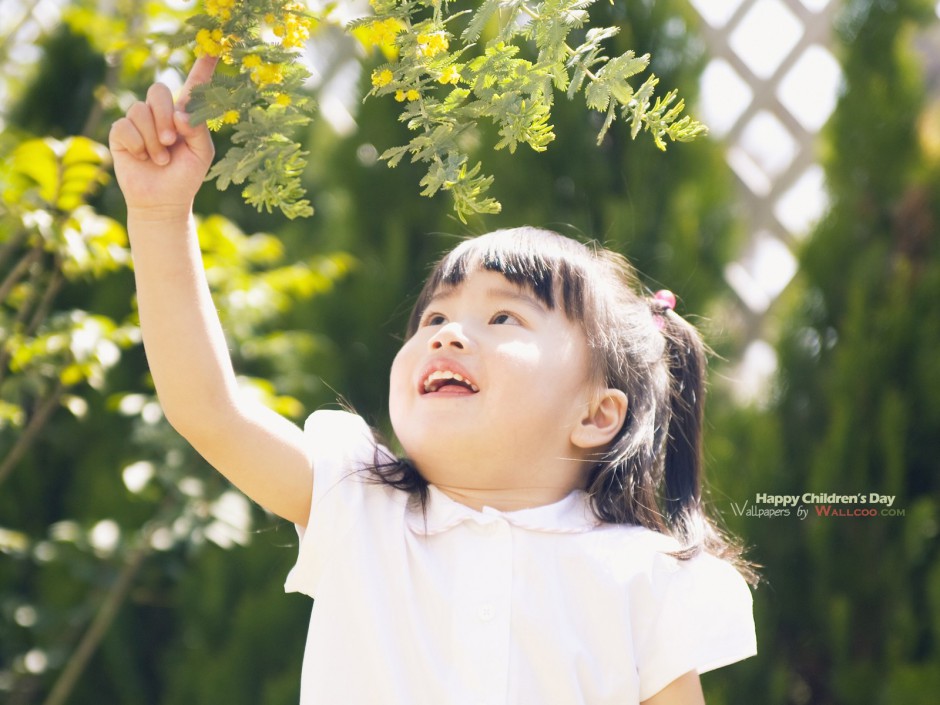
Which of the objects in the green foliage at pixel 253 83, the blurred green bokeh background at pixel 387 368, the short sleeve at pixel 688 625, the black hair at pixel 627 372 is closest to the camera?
the green foliage at pixel 253 83

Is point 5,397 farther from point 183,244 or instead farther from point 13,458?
point 183,244

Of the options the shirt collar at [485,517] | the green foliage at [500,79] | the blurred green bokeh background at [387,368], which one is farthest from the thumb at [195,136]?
the blurred green bokeh background at [387,368]

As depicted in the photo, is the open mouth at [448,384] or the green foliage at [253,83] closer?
the green foliage at [253,83]

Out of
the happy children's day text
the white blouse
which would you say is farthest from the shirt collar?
the happy children's day text

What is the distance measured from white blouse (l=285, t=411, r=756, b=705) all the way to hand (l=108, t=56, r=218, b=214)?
32 centimetres

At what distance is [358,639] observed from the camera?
3.70 feet

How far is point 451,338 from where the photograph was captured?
3.87 feet

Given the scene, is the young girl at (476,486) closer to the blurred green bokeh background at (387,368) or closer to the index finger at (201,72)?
the index finger at (201,72)

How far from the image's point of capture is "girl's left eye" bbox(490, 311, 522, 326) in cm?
122

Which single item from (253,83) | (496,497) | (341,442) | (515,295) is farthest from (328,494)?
(253,83)

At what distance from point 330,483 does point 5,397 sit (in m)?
0.99

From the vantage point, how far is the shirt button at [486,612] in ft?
3.66

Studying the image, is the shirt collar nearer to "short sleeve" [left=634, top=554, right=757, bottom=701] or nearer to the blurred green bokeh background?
"short sleeve" [left=634, top=554, right=757, bottom=701]

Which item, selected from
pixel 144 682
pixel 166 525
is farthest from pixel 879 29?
pixel 144 682
